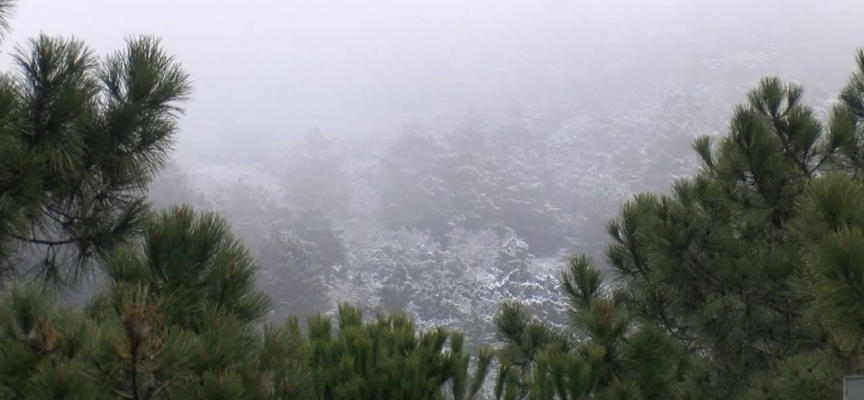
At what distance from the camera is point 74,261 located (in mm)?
3475

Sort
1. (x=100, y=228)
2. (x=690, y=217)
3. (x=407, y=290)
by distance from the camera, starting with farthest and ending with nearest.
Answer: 1. (x=407, y=290)
2. (x=690, y=217)
3. (x=100, y=228)

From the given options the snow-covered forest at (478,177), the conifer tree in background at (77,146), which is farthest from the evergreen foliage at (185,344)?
the snow-covered forest at (478,177)

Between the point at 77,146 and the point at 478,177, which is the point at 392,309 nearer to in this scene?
the point at 77,146

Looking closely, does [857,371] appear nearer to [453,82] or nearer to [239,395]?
[239,395]

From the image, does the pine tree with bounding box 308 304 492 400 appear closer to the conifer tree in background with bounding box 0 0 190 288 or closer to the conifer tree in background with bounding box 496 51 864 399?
the conifer tree in background with bounding box 496 51 864 399

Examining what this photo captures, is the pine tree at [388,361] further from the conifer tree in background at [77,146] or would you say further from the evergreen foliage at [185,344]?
the conifer tree in background at [77,146]

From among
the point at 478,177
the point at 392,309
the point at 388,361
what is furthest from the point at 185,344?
the point at 478,177

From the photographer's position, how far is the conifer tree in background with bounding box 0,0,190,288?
9.50ft

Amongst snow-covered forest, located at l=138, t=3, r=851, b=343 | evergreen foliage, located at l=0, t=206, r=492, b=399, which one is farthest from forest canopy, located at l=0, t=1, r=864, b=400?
snow-covered forest, located at l=138, t=3, r=851, b=343

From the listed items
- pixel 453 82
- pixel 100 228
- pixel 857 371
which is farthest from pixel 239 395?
pixel 453 82

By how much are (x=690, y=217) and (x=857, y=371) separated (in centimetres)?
154

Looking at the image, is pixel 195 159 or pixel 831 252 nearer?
pixel 831 252

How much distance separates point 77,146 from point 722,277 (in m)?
4.06

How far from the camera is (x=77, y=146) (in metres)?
3.10
